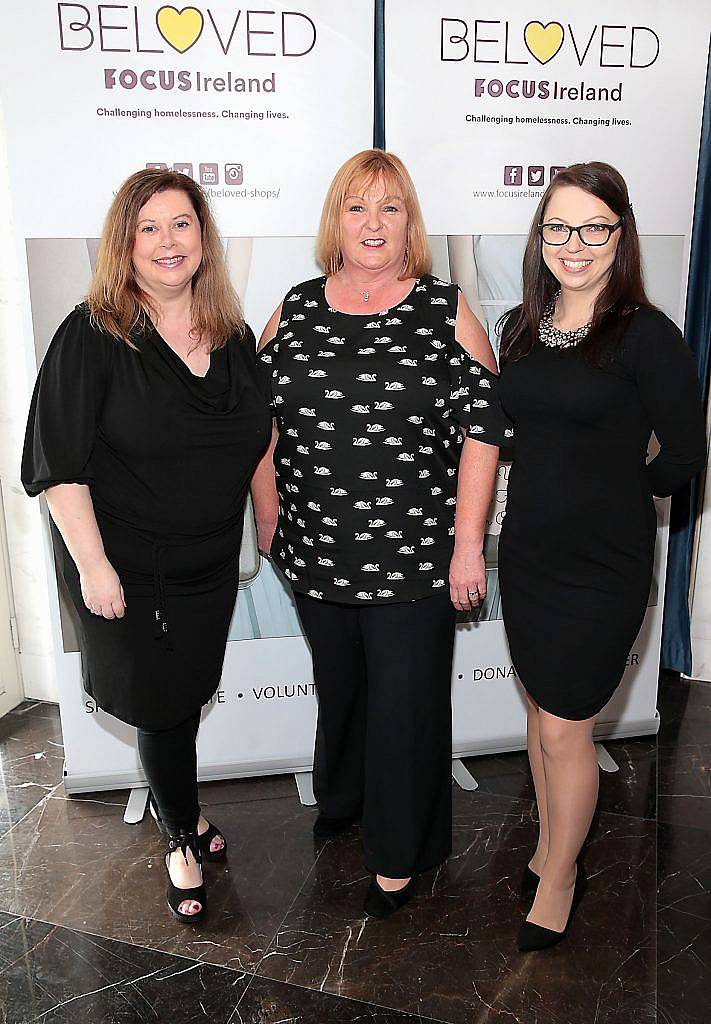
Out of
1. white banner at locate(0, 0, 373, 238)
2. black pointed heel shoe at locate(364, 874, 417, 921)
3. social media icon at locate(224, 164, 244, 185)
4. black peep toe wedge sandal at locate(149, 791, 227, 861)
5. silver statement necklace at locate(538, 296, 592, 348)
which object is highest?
white banner at locate(0, 0, 373, 238)

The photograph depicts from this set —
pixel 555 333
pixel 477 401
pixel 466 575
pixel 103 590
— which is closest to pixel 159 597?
pixel 103 590

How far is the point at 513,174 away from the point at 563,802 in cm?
161

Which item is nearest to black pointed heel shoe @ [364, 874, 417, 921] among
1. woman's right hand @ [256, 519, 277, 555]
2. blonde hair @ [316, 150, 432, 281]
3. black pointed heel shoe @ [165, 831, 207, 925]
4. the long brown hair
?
black pointed heel shoe @ [165, 831, 207, 925]

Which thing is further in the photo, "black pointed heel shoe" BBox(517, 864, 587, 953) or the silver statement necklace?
"black pointed heel shoe" BBox(517, 864, 587, 953)

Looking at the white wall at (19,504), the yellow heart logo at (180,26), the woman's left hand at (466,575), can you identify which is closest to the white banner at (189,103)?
the yellow heart logo at (180,26)

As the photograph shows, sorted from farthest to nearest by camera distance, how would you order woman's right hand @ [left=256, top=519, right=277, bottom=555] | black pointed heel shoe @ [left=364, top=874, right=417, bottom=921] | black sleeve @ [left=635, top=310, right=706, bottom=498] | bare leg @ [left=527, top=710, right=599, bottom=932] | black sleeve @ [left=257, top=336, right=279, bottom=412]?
woman's right hand @ [left=256, top=519, right=277, bottom=555], black pointed heel shoe @ [left=364, top=874, right=417, bottom=921], black sleeve @ [left=257, top=336, right=279, bottom=412], bare leg @ [left=527, top=710, right=599, bottom=932], black sleeve @ [left=635, top=310, right=706, bottom=498]

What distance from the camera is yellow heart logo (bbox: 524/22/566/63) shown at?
2414 mm

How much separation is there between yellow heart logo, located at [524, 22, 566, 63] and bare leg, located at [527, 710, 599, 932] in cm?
169

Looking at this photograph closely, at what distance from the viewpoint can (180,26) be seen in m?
2.27

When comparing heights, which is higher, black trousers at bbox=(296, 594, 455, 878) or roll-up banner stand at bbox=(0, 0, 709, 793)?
roll-up banner stand at bbox=(0, 0, 709, 793)

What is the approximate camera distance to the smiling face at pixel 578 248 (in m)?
1.82

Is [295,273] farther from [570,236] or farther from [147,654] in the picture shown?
[147,654]

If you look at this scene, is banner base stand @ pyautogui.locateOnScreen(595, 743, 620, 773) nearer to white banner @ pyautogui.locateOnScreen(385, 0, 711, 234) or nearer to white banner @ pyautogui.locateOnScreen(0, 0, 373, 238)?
white banner @ pyautogui.locateOnScreen(385, 0, 711, 234)

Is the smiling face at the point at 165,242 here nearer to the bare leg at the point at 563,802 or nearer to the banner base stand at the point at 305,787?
the bare leg at the point at 563,802
